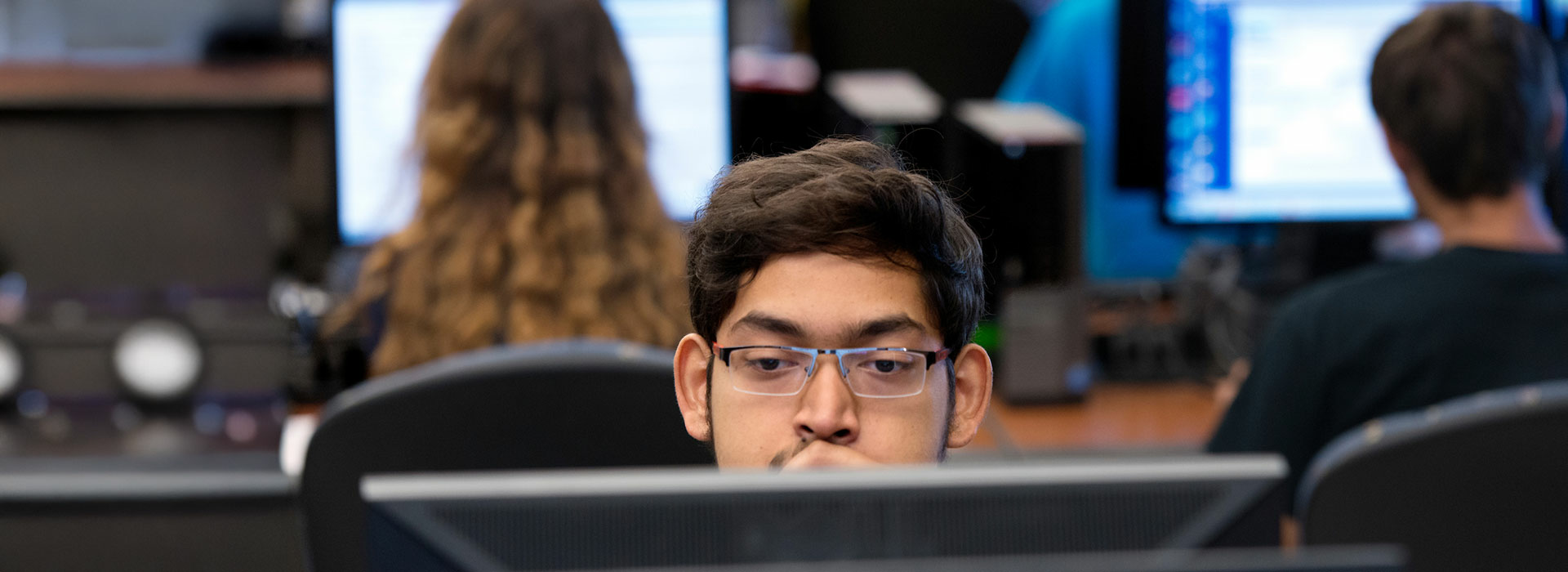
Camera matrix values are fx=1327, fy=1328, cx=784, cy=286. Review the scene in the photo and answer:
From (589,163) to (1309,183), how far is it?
109cm

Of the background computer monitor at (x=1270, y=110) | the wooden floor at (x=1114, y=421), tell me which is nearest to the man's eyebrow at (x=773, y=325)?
the wooden floor at (x=1114, y=421)

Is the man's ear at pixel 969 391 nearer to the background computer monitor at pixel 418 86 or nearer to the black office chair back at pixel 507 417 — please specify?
the black office chair back at pixel 507 417

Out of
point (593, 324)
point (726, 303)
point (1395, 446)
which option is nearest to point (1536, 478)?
point (1395, 446)

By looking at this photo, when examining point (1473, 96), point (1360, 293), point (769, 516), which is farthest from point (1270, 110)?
point (769, 516)

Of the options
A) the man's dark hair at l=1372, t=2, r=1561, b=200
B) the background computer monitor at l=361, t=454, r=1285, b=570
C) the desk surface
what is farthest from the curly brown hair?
the background computer monitor at l=361, t=454, r=1285, b=570

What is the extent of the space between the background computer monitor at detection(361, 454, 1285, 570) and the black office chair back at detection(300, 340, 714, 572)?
0.43 metres

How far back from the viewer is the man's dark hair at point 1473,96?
147 centimetres

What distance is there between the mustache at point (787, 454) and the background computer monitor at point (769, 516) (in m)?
0.34

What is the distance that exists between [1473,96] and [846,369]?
1.02 metres

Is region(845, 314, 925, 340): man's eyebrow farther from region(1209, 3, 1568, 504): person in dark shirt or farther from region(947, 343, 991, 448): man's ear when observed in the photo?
region(1209, 3, 1568, 504): person in dark shirt

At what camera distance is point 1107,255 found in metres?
2.29

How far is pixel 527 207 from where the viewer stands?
1.54m

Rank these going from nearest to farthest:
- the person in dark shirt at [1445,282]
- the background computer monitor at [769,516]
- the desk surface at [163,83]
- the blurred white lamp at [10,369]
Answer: the background computer monitor at [769,516] < the person in dark shirt at [1445,282] < the blurred white lamp at [10,369] < the desk surface at [163,83]

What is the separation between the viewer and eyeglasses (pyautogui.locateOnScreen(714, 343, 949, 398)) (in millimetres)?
825
